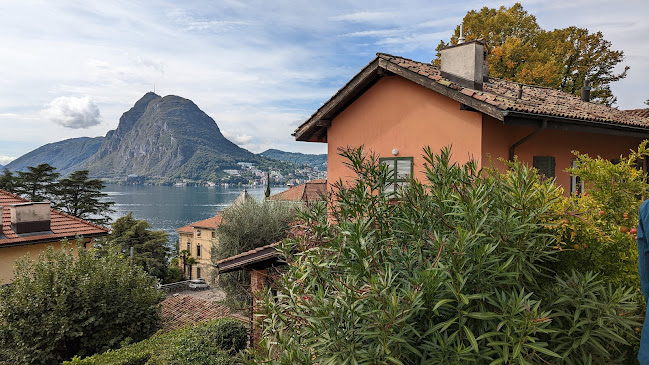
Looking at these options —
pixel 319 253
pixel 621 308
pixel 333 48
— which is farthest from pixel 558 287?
pixel 333 48

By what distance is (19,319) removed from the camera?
10523mm

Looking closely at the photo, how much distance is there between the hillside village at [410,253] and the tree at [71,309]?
0.05 meters

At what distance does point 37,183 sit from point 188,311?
98.3 ft

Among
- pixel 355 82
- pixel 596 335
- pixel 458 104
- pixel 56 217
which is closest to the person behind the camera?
pixel 596 335

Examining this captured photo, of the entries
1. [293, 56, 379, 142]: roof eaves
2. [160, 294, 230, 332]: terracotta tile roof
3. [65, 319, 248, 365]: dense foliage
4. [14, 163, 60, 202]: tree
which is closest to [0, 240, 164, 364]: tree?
[65, 319, 248, 365]: dense foliage

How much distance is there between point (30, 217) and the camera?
49.5ft

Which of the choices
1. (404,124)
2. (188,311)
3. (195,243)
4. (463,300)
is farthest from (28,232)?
(195,243)

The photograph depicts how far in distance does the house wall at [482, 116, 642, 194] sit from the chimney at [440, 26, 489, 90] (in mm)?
1210

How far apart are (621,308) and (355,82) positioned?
8.57m

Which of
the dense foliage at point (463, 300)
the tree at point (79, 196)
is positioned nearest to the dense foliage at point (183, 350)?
the dense foliage at point (463, 300)

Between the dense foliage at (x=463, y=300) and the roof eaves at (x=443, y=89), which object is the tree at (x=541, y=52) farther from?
the dense foliage at (x=463, y=300)

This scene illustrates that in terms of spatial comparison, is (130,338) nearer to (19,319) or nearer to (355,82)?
(19,319)

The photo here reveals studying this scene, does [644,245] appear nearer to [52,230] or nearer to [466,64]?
[466,64]

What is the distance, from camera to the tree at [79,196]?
38.6 m
